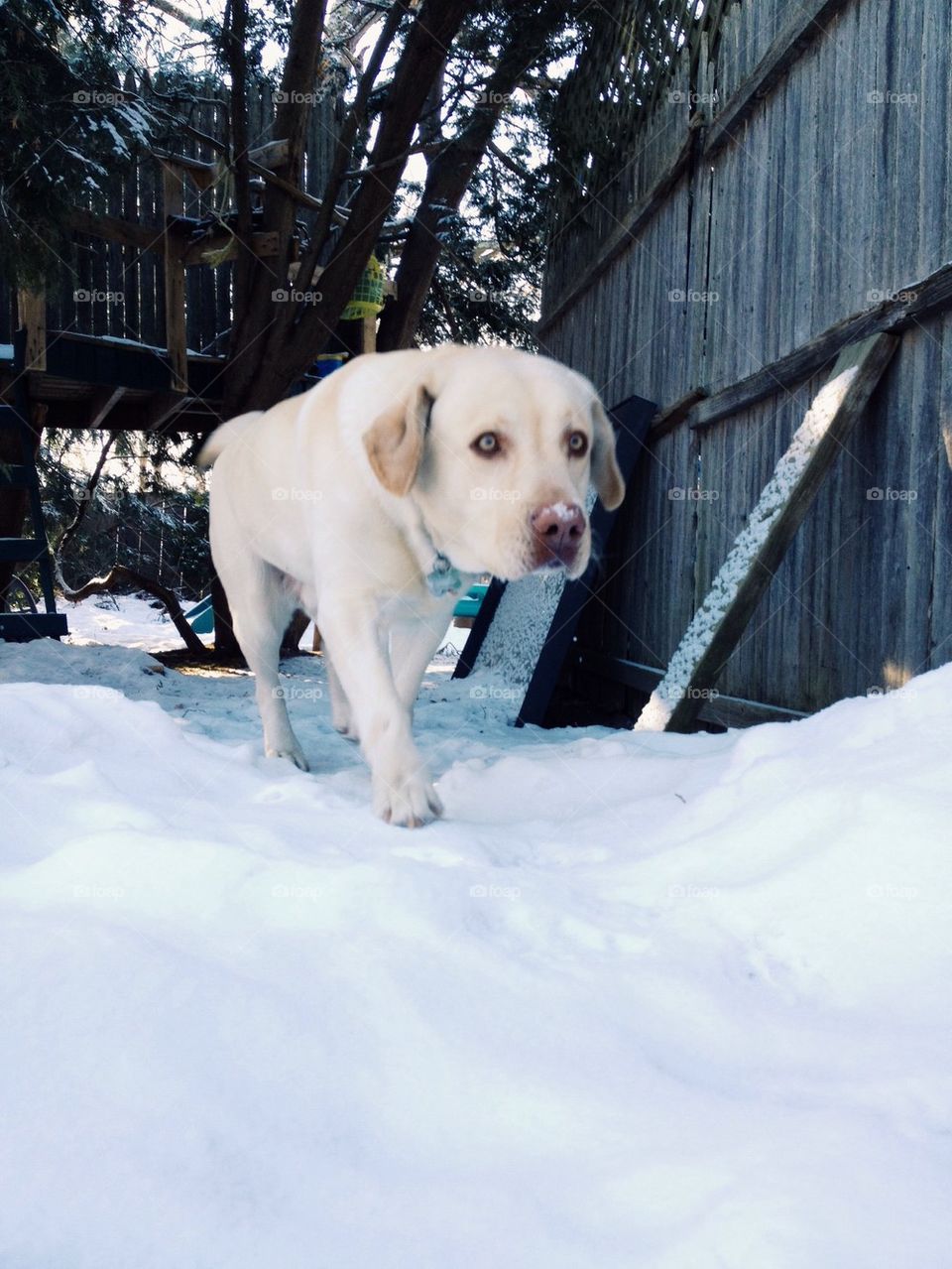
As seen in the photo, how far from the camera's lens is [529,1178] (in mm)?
1087

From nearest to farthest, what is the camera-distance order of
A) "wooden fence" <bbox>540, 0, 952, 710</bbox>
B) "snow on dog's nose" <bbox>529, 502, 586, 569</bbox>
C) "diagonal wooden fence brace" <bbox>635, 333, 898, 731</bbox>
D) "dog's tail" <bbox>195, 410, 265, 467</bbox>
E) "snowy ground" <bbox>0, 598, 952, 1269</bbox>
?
"snowy ground" <bbox>0, 598, 952, 1269</bbox> < "snow on dog's nose" <bbox>529, 502, 586, 569</bbox> < "wooden fence" <bbox>540, 0, 952, 710</bbox> < "diagonal wooden fence brace" <bbox>635, 333, 898, 731</bbox> < "dog's tail" <bbox>195, 410, 265, 467</bbox>

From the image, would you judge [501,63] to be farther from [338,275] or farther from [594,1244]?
[594,1244]

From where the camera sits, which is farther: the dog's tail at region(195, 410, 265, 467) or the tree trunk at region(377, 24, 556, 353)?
the tree trunk at region(377, 24, 556, 353)

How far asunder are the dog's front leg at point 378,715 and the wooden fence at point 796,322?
1.60 metres

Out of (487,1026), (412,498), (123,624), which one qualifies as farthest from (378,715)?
(123,624)

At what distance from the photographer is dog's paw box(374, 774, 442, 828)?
2475mm

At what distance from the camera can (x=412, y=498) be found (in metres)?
2.86

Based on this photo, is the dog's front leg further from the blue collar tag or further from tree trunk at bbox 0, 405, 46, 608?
tree trunk at bbox 0, 405, 46, 608

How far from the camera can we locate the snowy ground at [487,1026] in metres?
1.00

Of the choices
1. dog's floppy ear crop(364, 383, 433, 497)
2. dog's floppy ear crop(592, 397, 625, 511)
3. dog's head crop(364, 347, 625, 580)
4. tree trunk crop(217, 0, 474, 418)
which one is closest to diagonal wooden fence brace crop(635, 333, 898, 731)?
dog's floppy ear crop(592, 397, 625, 511)

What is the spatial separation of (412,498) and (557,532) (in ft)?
1.94

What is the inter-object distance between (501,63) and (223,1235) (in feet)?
25.5

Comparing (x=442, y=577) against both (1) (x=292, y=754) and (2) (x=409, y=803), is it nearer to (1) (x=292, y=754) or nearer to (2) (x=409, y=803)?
(2) (x=409, y=803)

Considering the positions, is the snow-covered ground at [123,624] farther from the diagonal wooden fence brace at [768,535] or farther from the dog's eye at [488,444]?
the dog's eye at [488,444]
